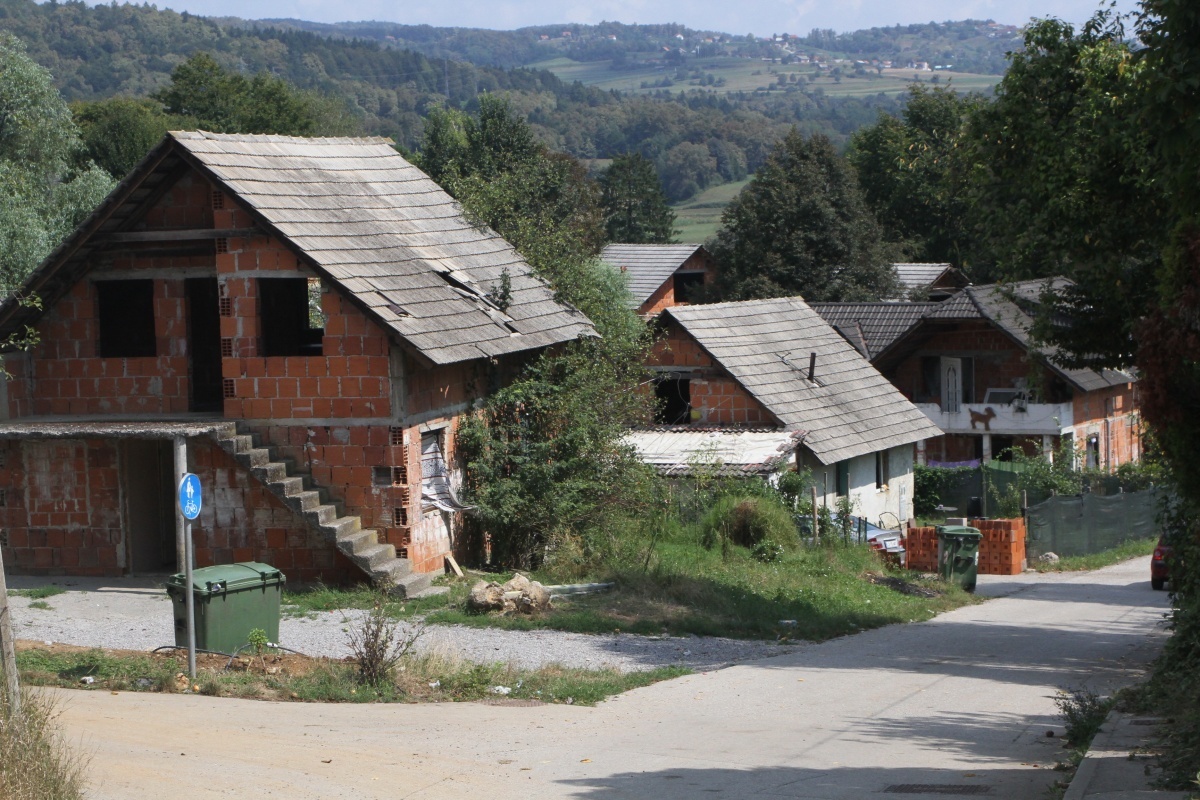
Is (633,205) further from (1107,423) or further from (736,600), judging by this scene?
(736,600)

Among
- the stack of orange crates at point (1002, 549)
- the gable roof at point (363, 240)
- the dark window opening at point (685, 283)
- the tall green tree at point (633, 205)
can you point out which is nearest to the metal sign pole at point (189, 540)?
the gable roof at point (363, 240)

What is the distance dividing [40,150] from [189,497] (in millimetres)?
36877

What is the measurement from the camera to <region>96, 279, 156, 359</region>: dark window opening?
22531 millimetres

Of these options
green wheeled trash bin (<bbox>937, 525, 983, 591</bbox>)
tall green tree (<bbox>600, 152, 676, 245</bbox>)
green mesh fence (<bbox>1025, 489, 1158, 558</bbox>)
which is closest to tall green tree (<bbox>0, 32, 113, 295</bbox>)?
green wheeled trash bin (<bbox>937, 525, 983, 591</bbox>)

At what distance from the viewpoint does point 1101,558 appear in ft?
114

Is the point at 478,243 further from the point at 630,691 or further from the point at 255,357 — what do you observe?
the point at 630,691

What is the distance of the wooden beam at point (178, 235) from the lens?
20.8 metres

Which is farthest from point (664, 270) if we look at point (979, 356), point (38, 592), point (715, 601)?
point (38, 592)

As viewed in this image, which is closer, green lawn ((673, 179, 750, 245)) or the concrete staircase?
the concrete staircase

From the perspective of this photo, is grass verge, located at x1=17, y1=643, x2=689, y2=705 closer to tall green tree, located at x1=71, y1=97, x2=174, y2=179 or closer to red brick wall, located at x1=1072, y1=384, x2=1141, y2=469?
red brick wall, located at x1=1072, y1=384, x2=1141, y2=469

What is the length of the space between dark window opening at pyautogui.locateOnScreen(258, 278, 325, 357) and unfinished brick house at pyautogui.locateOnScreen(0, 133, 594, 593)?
0.46 feet

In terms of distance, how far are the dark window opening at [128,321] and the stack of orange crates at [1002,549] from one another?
60.5 ft

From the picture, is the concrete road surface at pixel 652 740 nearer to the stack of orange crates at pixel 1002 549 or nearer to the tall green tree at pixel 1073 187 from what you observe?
the tall green tree at pixel 1073 187

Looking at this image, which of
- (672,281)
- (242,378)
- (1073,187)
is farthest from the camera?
(672,281)
